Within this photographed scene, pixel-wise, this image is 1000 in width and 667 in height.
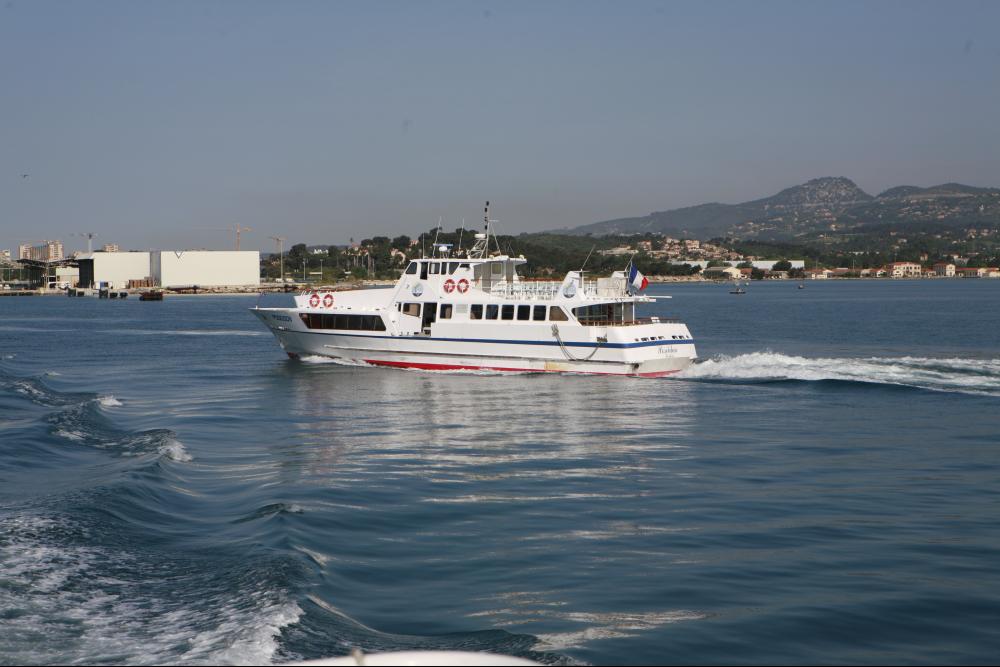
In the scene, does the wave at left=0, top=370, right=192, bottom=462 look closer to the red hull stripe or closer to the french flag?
the red hull stripe

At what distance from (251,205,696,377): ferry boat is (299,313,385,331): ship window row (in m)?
0.05

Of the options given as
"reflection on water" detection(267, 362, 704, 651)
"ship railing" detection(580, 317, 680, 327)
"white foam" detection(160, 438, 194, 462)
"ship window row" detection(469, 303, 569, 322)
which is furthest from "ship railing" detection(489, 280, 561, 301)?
"white foam" detection(160, 438, 194, 462)

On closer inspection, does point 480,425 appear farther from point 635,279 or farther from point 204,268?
point 204,268

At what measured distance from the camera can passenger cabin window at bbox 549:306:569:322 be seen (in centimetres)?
3931

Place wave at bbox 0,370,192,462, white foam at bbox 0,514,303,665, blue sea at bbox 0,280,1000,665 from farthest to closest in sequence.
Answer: wave at bbox 0,370,192,462
blue sea at bbox 0,280,1000,665
white foam at bbox 0,514,303,665

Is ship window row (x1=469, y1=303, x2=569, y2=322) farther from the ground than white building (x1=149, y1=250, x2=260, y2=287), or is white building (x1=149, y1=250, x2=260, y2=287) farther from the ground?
white building (x1=149, y1=250, x2=260, y2=287)

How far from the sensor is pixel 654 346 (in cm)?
3894

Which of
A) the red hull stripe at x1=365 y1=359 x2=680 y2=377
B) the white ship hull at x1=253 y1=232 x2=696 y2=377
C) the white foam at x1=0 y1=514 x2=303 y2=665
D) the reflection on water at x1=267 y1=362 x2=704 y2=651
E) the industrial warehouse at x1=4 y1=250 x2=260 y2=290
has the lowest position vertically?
the white foam at x1=0 y1=514 x2=303 y2=665

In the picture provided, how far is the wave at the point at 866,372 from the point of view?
34594mm

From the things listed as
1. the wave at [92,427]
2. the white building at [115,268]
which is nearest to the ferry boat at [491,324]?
the wave at [92,427]

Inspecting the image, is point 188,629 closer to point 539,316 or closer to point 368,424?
point 368,424

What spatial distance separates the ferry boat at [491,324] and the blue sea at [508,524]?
183 inches

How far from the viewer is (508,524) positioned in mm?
15789

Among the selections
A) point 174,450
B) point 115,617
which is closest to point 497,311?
point 174,450
